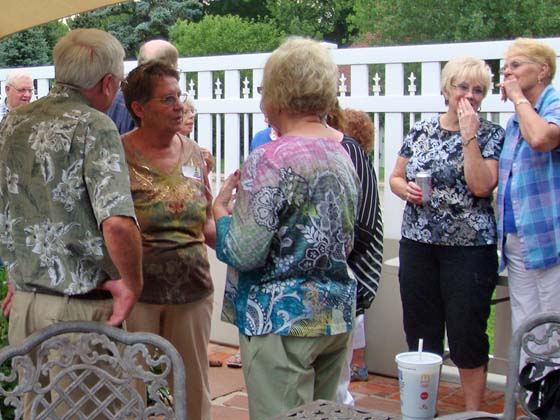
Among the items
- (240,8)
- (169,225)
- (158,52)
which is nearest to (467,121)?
(158,52)

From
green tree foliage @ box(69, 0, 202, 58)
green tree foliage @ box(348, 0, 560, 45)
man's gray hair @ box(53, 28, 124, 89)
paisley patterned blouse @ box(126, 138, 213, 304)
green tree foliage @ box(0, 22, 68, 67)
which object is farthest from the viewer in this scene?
green tree foliage @ box(348, 0, 560, 45)

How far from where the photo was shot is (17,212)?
2.94 metres

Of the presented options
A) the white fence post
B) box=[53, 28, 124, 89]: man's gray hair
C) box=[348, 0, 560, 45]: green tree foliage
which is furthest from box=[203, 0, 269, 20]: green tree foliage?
box=[53, 28, 124, 89]: man's gray hair

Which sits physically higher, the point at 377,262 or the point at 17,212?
the point at 17,212

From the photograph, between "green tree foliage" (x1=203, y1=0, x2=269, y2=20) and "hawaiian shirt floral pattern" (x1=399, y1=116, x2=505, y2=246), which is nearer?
"hawaiian shirt floral pattern" (x1=399, y1=116, x2=505, y2=246)

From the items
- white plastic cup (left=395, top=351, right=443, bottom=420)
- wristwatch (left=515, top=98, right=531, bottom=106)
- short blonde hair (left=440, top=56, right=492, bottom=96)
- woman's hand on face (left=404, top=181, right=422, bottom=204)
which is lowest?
white plastic cup (left=395, top=351, right=443, bottom=420)

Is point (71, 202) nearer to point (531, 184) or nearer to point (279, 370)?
point (279, 370)

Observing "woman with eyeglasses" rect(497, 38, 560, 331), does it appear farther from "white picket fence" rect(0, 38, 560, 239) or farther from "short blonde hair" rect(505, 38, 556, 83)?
"white picket fence" rect(0, 38, 560, 239)

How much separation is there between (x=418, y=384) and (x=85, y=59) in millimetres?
1918

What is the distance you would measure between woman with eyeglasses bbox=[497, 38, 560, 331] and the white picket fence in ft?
2.44

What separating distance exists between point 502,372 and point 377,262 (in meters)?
1.83

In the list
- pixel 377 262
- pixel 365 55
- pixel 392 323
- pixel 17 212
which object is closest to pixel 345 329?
pixel 377 262

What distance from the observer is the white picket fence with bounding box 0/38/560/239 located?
18.2ft

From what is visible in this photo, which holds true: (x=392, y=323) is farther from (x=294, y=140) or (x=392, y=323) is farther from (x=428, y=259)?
(x=294, y=140)
